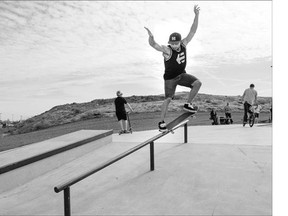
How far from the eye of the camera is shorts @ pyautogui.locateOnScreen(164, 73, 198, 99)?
3.36 m

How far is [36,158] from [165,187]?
2451mm

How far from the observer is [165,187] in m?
3.95

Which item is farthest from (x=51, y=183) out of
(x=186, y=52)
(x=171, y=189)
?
(x=186, y=52)

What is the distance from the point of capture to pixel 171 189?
385 centimetres

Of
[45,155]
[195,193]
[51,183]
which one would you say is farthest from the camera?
[45,155]

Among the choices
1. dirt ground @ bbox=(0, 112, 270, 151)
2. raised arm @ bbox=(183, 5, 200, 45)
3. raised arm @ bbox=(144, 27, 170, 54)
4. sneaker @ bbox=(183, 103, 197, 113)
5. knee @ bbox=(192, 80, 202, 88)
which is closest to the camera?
raised arm @ bbox=(144, 27, 170, 54)

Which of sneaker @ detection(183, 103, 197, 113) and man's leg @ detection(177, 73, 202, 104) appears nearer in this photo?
man's leg @ detection(177, 73, 202, 104)

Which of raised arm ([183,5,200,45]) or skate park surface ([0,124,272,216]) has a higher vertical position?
raised arm ([183,5,200,45])

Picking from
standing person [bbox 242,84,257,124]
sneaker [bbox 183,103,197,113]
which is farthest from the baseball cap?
standing person [bbox 242,84,257,124]

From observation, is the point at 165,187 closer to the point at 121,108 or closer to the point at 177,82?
the point at 177,82

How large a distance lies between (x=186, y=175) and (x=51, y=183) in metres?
2.28

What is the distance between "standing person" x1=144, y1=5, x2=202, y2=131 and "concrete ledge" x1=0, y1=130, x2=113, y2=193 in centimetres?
272

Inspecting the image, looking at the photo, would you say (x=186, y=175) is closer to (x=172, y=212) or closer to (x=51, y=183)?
(x=172, y=212)

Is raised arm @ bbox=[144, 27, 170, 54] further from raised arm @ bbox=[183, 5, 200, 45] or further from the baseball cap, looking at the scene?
raised arm @ bbox=[183, 5, 200, 45]
